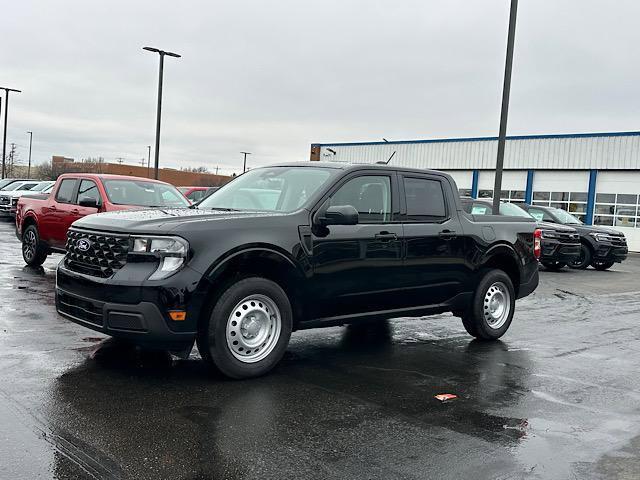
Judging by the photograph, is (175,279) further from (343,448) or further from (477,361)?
(477,361)

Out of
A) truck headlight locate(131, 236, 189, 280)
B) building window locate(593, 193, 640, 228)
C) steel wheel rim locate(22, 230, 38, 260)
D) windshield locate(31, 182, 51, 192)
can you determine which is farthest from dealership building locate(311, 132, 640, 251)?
truck headlight locate(131, 236, 189, 280)

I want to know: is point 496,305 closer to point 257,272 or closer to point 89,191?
point 257,272

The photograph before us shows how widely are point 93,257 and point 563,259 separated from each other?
1409 cm

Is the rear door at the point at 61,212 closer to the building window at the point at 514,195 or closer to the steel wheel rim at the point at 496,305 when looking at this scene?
the steel wheel rim at the point at 496,305

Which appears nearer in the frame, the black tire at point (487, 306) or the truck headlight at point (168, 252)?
the truck headlight at point (168, 252)

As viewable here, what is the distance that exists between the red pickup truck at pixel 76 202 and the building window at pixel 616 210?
1130 inches

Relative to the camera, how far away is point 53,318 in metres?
7.61

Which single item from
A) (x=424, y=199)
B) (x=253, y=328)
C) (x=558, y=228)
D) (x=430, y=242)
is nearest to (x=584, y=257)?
(x=558, y=228)

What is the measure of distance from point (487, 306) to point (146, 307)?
13.8 feet

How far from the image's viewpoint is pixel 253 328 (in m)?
5.64

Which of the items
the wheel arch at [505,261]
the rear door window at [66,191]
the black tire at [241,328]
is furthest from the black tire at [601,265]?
the black tire at [241,328]

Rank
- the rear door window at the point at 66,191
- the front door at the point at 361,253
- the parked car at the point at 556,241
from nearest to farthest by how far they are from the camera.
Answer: the front door at the point at 361,253 → the rear door window at the point at 66,191 → the parked car at the point at 556,241

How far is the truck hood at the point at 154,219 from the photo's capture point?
537 centimetres

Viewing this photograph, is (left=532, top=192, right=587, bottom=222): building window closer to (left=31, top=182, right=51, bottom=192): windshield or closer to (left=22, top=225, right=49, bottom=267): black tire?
(left=31, top=182, right=51, bottom=192): windshield
